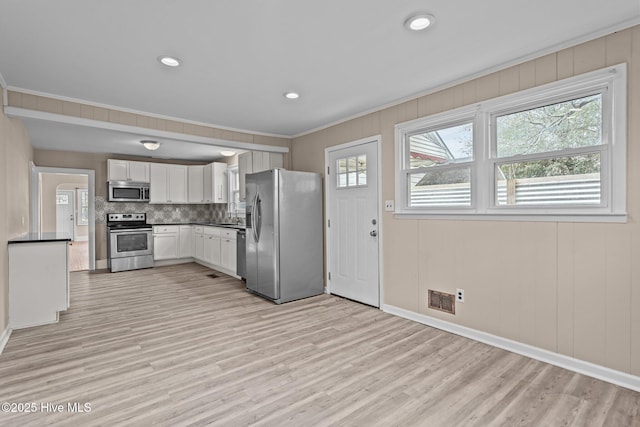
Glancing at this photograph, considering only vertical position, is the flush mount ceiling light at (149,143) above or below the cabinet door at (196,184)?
above

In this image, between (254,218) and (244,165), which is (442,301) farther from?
(244,165)

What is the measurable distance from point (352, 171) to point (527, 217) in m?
2.13

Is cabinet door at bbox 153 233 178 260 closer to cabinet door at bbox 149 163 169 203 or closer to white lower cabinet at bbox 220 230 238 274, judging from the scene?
cabinet door at bbox 149 163 169 203

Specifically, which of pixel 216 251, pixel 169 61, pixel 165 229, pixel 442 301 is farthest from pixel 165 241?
pixel 442 301

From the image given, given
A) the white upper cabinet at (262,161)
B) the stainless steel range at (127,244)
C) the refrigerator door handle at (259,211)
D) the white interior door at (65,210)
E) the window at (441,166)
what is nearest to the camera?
the window at (441,166)

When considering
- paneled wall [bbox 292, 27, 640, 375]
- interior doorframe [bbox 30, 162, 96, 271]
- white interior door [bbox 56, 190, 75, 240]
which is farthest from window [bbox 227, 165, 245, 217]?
white interior door [bbox 56, 190, 75, 240]

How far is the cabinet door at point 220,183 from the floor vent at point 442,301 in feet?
16.5

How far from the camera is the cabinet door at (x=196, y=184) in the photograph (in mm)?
7336

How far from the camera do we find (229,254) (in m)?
5.71

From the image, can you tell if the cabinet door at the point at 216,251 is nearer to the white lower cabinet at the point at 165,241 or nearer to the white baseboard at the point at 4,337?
the white lower cabinet at the point at 165,241

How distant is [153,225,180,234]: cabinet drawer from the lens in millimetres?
6781

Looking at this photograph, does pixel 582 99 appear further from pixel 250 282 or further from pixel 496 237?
pixel 250 282

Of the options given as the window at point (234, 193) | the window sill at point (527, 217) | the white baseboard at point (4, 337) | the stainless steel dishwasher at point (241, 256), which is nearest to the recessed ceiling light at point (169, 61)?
the window sill at point (527, 217)

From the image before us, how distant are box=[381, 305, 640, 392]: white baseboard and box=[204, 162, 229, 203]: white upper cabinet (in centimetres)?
487
